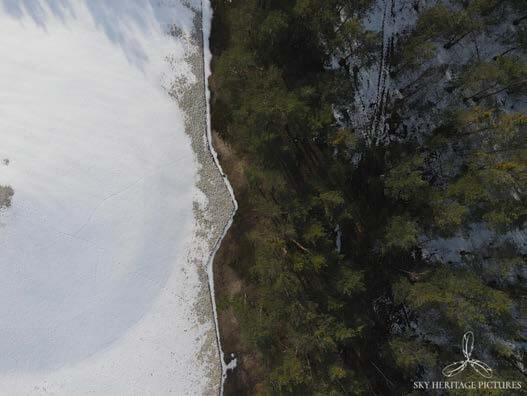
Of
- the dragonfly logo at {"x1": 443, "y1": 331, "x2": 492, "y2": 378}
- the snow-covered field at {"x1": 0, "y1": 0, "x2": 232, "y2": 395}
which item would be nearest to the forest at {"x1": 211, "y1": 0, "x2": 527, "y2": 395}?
the dragonfly logo at {"x1": 443, "y1": 331, "x2": 492, "y2": 378}

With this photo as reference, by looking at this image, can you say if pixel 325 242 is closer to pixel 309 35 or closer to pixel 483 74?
pixel 309 35

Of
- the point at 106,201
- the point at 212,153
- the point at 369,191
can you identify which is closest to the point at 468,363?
the point at 369,191

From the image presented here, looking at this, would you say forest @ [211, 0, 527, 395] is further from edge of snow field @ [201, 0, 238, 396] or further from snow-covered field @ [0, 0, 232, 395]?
snow-covered field @ [0, 0, 232, 395]

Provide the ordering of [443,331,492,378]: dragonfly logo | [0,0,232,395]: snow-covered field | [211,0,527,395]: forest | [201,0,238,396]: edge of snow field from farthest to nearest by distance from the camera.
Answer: [201,0,238,396]: edge of snow field
[0,0,232,395]: snow-covered field
[443,331,492,378]: dragonfly logo
[211,0,527,395]: forest

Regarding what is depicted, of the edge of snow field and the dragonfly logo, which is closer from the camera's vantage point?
the dragonfly logo

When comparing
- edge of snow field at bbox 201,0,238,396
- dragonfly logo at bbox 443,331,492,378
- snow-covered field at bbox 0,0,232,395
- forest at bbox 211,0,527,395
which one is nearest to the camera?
forest at bbox 211,0,527,395

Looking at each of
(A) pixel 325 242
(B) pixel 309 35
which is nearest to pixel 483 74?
(B) pixel 309 35
